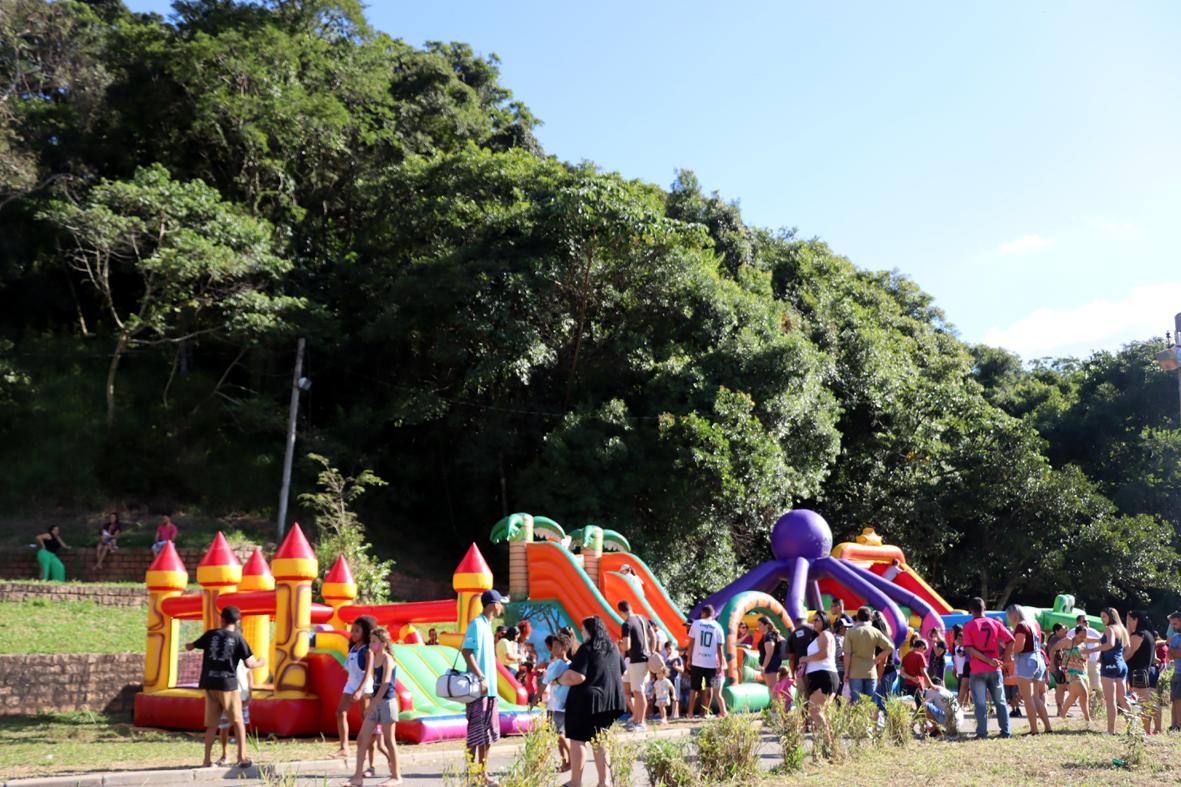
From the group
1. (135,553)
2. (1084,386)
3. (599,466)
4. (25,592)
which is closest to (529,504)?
(599,466)

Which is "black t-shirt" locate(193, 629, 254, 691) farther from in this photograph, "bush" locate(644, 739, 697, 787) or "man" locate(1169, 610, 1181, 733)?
"man" locate(1169, 610, 1181, 733)

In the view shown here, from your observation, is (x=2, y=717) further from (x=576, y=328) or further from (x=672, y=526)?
(x=576, y=328)

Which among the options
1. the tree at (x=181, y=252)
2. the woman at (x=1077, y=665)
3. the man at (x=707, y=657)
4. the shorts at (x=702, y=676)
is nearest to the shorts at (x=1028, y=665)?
the woman at (x=1077, y=665)

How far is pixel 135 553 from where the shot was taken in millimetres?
25516

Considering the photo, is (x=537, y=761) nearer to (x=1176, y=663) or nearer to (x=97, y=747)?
(x=97, y=747)

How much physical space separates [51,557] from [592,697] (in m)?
19.1

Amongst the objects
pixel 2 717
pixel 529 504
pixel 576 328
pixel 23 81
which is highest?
pixel 23 81

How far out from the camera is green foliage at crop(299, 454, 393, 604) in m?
25.0

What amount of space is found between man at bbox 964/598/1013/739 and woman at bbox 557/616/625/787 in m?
5.35

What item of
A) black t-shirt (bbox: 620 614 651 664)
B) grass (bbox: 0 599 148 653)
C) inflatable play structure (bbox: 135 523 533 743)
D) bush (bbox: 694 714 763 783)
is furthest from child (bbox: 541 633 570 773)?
grass (bbox: 0 599 148 653)

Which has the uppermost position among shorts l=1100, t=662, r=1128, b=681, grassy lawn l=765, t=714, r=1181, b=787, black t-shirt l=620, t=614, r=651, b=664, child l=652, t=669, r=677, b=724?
black t-shirt l=620, t=614, r=651, b=664

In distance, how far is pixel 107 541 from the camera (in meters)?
25.2

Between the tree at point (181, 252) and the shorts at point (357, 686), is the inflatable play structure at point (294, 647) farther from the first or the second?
the tree at point (181, 252)

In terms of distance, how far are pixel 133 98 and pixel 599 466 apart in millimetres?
17707
